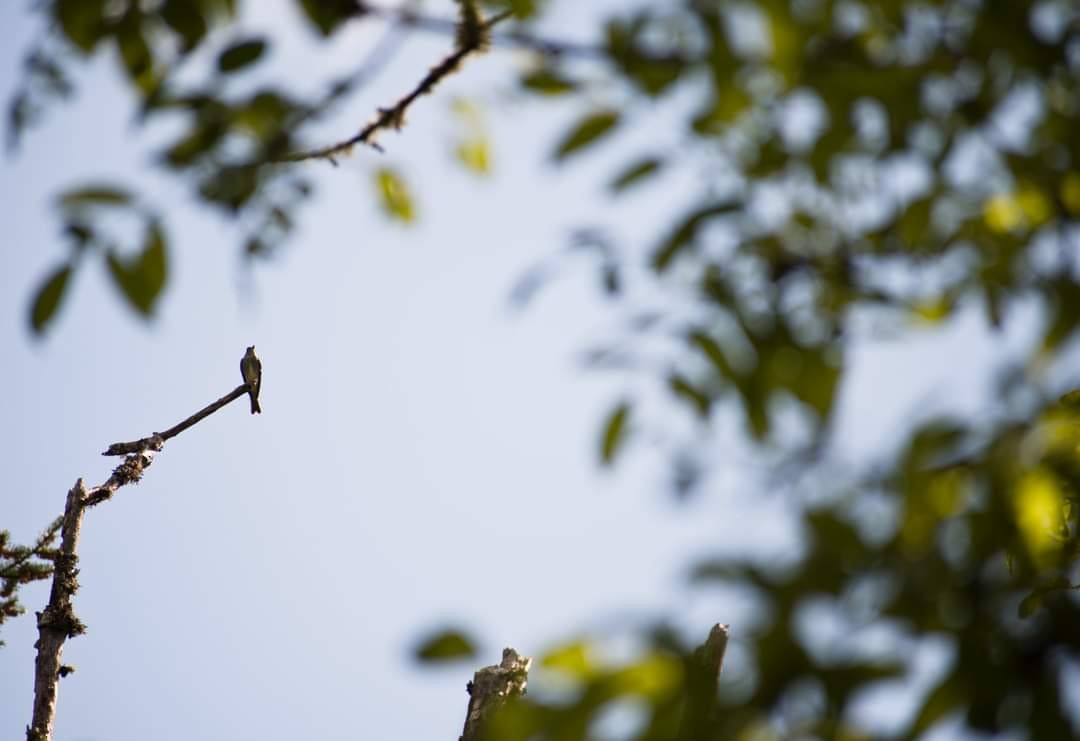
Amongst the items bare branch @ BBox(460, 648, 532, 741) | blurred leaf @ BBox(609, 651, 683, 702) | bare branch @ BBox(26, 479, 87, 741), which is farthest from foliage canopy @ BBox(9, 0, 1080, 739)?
bare branch @ BBox(26, 479, 87, 741)

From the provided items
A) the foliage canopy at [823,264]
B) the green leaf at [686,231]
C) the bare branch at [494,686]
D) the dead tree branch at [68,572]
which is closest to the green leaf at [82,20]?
the foliage canopy at [823,264]

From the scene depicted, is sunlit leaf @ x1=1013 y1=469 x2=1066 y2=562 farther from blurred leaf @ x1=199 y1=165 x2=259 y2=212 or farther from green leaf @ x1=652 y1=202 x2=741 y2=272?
blurred leaf @ x1=199 y1=165 x2=259 y2=212

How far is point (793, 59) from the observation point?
0.81 m

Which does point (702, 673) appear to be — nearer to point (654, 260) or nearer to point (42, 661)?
point (654, 260)

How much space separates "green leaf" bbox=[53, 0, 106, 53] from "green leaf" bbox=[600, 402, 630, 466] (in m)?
0.89

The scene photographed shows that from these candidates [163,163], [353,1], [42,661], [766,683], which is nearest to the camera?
[766,683]

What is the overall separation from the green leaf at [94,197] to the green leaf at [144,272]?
5cm

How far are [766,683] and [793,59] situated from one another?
0.61m

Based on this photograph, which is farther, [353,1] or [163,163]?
[353,1]

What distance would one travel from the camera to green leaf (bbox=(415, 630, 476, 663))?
0.75m

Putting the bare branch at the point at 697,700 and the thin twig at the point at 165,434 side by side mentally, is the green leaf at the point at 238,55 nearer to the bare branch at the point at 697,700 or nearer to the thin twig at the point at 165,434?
the bare branch at the point at 697,700

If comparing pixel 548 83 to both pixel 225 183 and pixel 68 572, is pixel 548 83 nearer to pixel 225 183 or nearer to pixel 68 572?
pixel 225 183

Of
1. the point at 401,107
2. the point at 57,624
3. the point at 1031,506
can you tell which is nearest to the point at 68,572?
the point at 57,624

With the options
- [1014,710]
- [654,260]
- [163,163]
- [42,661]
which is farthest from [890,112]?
[42,661]
